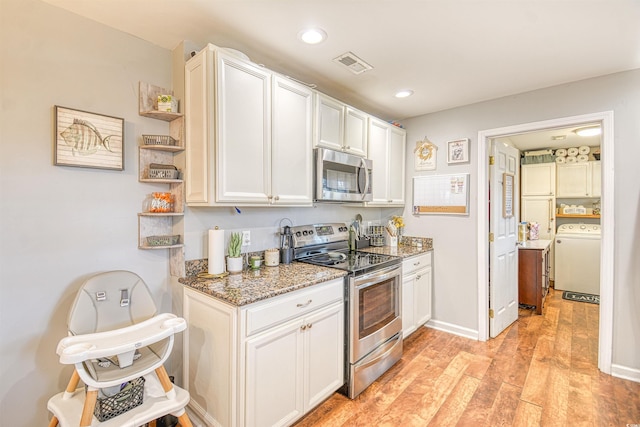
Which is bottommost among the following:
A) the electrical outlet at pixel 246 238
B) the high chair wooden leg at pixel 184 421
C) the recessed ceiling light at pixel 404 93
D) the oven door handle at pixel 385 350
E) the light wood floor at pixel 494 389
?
the light wood floor at pixel 494 389

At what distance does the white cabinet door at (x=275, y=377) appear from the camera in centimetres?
157

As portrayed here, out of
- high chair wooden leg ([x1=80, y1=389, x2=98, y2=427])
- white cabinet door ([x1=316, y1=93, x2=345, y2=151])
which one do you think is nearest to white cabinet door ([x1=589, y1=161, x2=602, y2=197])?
white cabinet door ([x1=316, y1=93, x2=345, y2=151])

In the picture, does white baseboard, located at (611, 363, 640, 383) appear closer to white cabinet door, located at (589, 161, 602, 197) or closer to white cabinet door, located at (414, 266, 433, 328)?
white cabinet door, located at (414, 266, 433, 328)

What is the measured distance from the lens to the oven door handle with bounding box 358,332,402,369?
2.27 metres

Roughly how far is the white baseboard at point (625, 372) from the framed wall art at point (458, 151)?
7.06 feet

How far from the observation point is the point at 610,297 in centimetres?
243

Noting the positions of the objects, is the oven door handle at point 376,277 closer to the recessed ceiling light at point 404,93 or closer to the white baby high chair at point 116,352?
the white baby high chair at point 116,352

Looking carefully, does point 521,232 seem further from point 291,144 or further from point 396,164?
point 291,144

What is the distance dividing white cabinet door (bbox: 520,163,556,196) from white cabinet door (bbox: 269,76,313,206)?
478 centimetres

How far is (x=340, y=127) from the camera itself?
2.66 metres

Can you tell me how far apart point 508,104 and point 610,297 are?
6.27 feet

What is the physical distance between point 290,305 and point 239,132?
1131 millimetres

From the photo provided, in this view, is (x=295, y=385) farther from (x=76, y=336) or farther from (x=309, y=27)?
(x=309, y=27)

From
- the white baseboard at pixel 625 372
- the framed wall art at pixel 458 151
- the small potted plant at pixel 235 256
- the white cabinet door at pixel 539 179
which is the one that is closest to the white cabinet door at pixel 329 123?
the small potted plant at pixel 235 256
